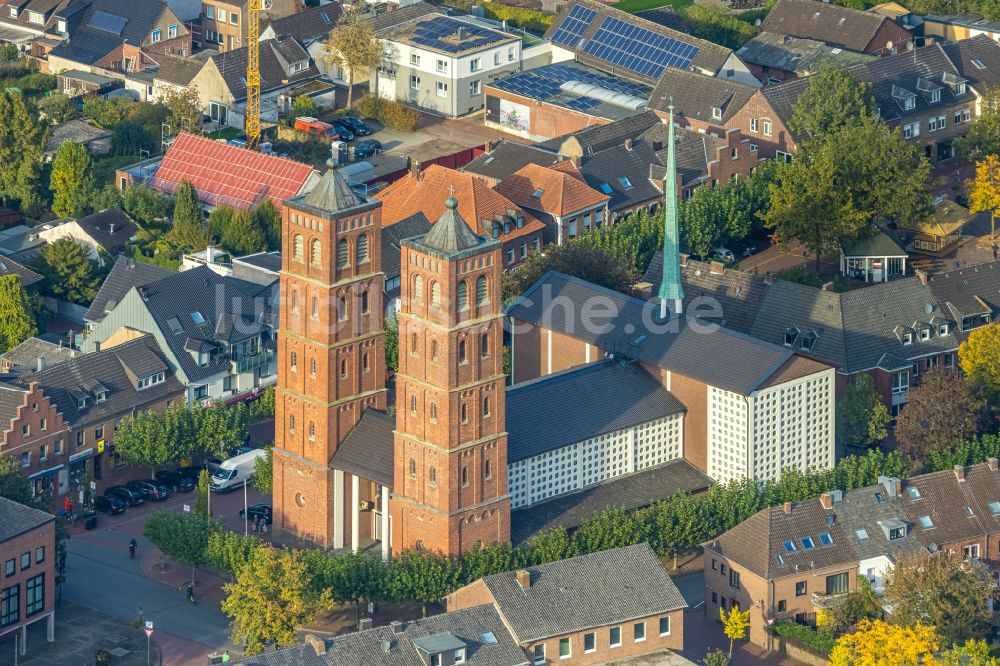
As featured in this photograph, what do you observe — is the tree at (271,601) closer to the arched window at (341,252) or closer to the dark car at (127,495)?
the arched window at (341,252)

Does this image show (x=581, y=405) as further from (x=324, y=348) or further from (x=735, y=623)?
(x=735, y=623)

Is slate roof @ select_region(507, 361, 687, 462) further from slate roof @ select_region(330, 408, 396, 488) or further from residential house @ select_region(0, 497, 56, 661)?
residential house @ select_region(0, 497, 56, 661)

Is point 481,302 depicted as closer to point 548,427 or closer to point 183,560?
point 548,427

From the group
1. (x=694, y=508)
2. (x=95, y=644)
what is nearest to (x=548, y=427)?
(x=694, y=508)

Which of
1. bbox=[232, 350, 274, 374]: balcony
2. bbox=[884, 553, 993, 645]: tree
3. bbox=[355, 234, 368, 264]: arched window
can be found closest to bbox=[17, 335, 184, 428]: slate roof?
bbox=[232, 350, 274, 374]: balcony

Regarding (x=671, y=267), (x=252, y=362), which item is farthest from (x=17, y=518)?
(x=671, y=267)

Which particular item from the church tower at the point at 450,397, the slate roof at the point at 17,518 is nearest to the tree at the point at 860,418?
the church tower at the point at 450,397
